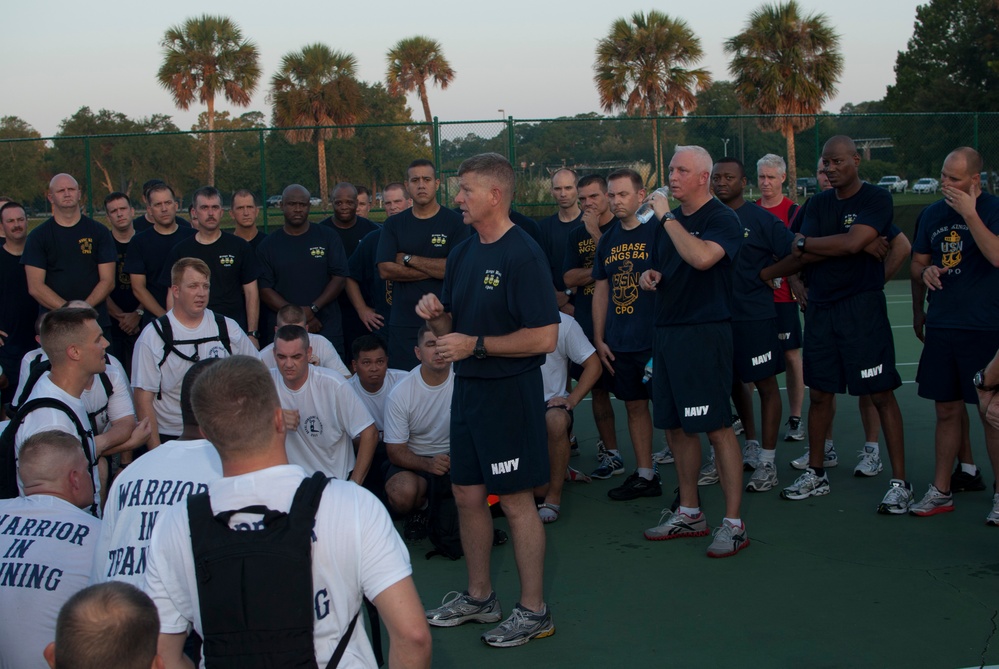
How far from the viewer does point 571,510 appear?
6.25 meters

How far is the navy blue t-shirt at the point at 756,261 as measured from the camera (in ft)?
21.8

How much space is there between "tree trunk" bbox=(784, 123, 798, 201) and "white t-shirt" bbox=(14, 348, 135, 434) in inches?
596

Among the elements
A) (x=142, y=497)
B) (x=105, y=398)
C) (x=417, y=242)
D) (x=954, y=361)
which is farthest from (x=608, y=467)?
(x=142, y=497)

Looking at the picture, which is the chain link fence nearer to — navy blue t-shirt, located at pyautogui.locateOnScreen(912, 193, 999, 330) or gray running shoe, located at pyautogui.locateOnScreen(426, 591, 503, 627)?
navy blue t-shirt, located at pyautogui.locateOnScreen(912, 193, 999, 330)

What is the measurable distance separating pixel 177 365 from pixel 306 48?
82.0 ft

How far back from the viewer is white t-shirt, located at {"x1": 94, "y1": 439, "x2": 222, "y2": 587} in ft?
9.86

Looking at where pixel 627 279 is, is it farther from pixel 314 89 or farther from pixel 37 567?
pixel 314 89

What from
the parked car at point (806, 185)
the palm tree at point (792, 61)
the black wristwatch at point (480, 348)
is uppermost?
the palm tree at point (792, 61)

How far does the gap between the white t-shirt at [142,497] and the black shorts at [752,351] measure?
428 cm

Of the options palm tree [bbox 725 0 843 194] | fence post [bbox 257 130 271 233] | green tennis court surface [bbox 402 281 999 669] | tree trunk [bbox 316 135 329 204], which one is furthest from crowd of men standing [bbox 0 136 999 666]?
palm tree [bbox 725 0 843 194]

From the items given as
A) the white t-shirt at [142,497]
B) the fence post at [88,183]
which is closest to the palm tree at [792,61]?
the fence post at [88,183]

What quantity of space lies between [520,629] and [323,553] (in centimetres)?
219

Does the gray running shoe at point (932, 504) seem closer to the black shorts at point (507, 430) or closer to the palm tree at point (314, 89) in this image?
the black shorts at point (507, 430)

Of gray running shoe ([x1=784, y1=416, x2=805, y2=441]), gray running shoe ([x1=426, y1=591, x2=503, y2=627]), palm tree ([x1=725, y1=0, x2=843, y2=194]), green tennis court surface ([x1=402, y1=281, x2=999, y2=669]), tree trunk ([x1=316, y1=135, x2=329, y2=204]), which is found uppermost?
palm tree ([x1=725, y1=0, x2=843, y2=194])
